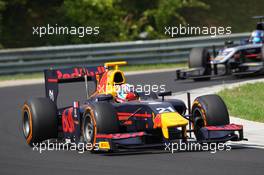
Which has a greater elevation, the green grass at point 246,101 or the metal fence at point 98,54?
the metal fence at point 98,54

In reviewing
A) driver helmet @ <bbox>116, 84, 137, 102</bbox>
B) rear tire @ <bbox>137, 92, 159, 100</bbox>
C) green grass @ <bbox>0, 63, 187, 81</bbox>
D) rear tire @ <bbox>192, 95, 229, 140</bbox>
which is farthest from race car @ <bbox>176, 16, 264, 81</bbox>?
rear tire @ <bbox>192, 95, 229, 140</bbox>

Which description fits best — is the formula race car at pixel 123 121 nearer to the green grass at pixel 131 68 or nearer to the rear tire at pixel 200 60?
the rear tire at pixel 200 60

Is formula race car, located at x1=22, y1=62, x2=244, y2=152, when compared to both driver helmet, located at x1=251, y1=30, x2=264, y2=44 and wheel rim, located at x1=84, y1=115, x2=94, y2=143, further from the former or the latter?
driver helmet, located at x1=251, y1=30, x2=264, y2=44

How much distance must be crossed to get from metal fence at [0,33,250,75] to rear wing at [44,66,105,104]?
514 inches

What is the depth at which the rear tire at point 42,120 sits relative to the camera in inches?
553

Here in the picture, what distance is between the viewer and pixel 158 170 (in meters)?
11.1

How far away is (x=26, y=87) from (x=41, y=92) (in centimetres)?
160

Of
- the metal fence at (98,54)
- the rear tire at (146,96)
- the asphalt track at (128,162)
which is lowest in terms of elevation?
the asphalt track at (128,162)

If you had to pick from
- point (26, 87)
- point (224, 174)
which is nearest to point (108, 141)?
point (224, 174)

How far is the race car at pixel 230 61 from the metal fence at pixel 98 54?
4234 millimetres

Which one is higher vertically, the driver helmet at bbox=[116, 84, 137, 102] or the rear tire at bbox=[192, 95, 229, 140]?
the driver helmet at bbox=[116, 84, 137, 102]

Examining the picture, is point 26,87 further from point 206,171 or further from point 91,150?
point 206,171

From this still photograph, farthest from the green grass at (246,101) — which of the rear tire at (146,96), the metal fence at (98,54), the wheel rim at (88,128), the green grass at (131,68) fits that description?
the metal fence at (98,54)

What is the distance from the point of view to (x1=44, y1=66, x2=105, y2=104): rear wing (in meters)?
15.3
